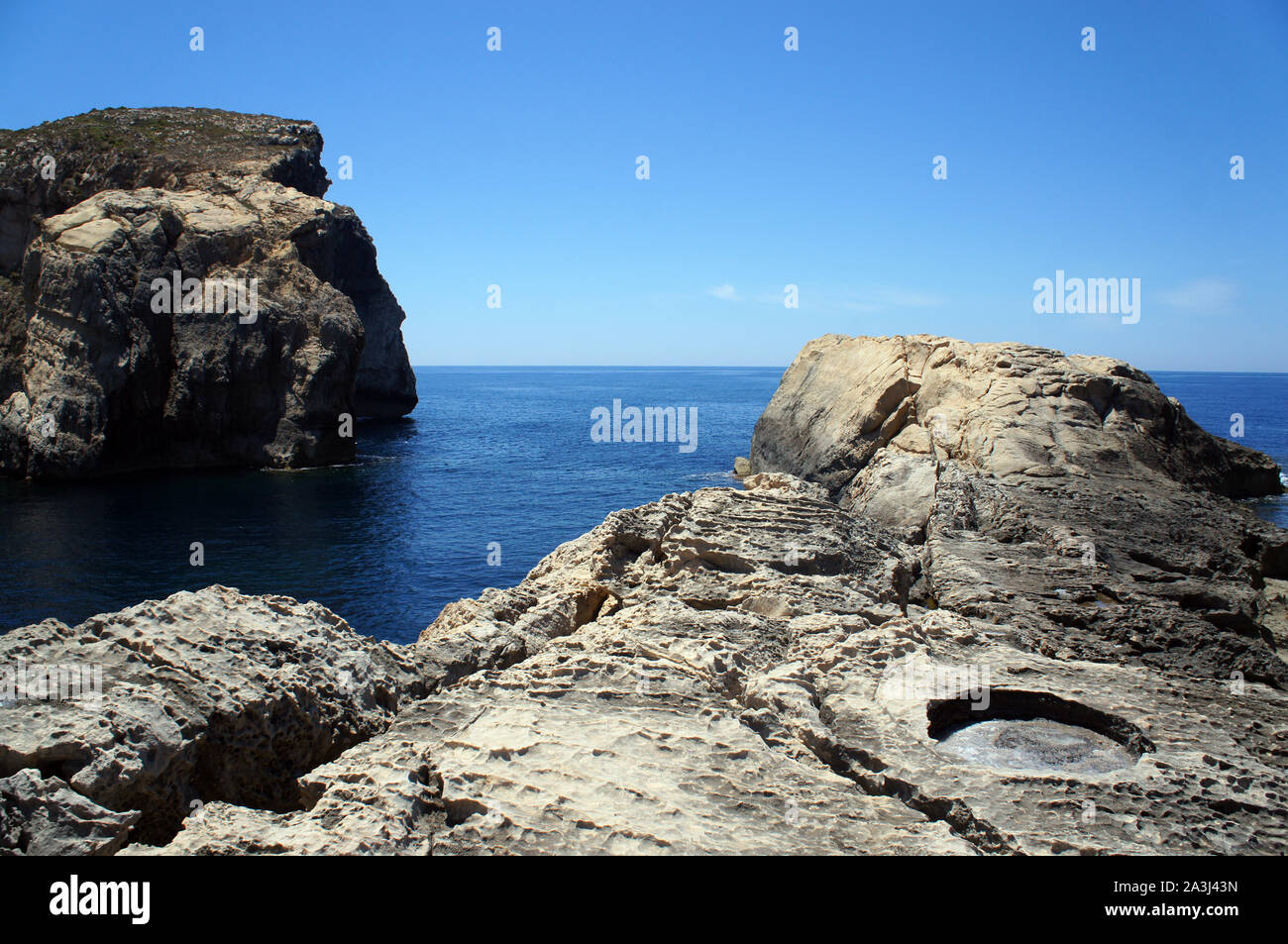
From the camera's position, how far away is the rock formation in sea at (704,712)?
755 centimetres

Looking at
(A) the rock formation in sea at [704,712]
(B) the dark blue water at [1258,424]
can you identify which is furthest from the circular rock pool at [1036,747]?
(B) the dark blue water at [1258,424]

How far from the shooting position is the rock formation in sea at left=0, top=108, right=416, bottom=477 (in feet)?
169

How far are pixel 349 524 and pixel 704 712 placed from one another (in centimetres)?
3728

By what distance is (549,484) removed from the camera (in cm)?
5666

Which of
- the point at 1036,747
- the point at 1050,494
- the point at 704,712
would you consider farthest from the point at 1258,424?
the point at 704,712

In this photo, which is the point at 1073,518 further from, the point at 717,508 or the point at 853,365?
the point at 853,365

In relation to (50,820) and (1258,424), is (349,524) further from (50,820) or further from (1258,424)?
(1258,424)

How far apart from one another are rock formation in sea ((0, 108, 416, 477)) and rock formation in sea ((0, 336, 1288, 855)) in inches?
1860

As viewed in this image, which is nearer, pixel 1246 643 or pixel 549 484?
pixel 1246 643

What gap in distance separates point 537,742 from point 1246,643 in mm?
12340

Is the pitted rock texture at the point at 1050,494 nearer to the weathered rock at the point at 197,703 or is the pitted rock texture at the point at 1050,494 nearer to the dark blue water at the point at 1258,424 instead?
the dark blue water at the point at 1258,424

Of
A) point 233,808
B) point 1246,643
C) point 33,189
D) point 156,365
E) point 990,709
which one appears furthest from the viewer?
point 33,189

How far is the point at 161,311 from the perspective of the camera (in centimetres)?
5641
